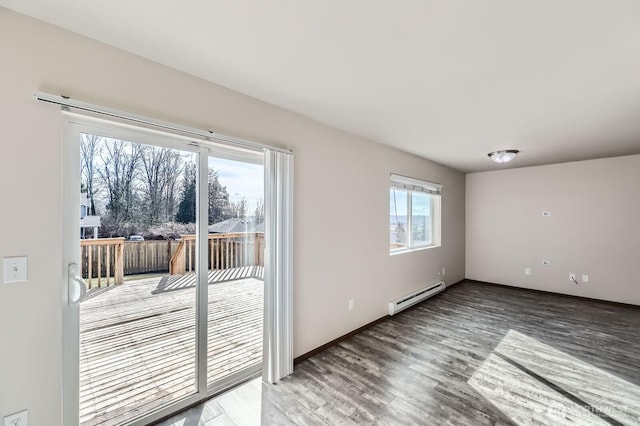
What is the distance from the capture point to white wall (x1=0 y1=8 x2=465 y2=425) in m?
1.40

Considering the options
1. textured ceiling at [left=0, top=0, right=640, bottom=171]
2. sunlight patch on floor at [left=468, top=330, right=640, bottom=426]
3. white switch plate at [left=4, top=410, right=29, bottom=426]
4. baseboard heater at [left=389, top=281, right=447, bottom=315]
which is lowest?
sunlight patch on floor at [left=468, top=330, right=640, bottom=426]

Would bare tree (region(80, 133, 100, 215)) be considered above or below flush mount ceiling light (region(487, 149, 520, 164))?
below

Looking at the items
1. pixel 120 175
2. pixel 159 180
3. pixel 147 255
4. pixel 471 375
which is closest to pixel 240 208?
pixel 159 180

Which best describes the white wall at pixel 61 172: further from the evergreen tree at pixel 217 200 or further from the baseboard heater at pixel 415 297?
the baseboard heater at pixel 415 297

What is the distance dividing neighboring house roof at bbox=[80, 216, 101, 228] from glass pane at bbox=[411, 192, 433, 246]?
4.22m

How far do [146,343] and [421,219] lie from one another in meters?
4.45

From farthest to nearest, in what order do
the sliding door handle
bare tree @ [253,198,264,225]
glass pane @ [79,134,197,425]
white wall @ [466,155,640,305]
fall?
white wall @ [466,155,640,305] → bare tree @ [253,198,264,225] → glass pane @ [79,134,197,425] → the sliding door handle

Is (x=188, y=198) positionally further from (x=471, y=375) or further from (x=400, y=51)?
(x=471, y=375)

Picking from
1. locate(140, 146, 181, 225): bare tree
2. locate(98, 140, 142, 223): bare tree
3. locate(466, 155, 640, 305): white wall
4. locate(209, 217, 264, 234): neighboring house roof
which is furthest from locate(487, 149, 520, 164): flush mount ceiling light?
locate(98, 140, 142, 223): bare tree

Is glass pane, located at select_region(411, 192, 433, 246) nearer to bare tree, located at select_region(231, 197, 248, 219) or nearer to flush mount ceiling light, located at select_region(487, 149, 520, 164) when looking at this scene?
flush mount ceiling light, located at select_region(487, 149, 520, 164)

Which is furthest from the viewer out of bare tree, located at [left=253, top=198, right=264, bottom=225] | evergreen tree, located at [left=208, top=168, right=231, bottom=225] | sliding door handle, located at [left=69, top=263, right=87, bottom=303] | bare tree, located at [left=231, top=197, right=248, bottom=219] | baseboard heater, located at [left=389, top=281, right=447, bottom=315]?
baseboard heater, located at [left=389, top=281, right=447, bottom=315]

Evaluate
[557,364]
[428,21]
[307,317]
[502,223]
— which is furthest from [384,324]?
[502,223]

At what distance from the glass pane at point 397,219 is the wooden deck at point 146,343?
2551 millimetres

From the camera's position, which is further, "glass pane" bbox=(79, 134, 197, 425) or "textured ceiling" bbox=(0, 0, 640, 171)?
"glass pane" bbox=(79, 134, 197, 425)
